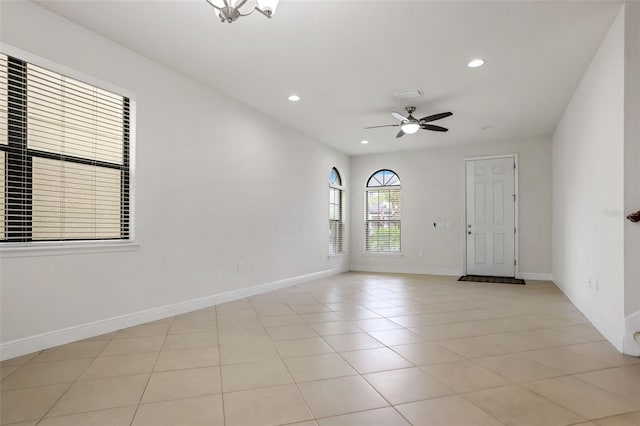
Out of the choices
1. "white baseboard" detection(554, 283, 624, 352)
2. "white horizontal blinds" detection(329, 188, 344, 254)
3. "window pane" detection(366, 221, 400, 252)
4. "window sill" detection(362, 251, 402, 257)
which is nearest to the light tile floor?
"white baseboard" detection(554, 283, 624, 352)

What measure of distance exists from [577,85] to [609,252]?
91.0 inches

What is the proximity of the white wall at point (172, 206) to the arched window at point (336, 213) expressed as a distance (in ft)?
4.66

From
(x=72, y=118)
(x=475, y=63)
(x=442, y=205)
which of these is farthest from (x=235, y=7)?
(x=442, y=205)

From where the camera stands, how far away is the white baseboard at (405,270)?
25.3ft

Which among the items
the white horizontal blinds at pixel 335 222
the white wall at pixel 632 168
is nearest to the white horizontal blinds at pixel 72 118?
the white wall at pixel 632 168

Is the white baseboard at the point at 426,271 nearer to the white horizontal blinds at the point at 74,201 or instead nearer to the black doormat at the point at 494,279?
the black doormat at the point at 494,279

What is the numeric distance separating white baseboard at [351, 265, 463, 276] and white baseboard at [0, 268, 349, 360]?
361 centimetres

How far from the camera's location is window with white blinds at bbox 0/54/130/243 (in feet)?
9.13

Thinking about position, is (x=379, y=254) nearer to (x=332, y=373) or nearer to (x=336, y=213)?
(x=336, y=213)

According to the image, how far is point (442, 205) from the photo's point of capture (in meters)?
7.84

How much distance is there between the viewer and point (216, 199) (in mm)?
4676

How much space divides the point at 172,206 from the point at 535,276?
21.8 feet

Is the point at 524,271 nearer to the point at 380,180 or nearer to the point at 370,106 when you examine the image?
the point at 380,180

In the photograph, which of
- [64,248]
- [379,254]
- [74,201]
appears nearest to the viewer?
[64,248]
